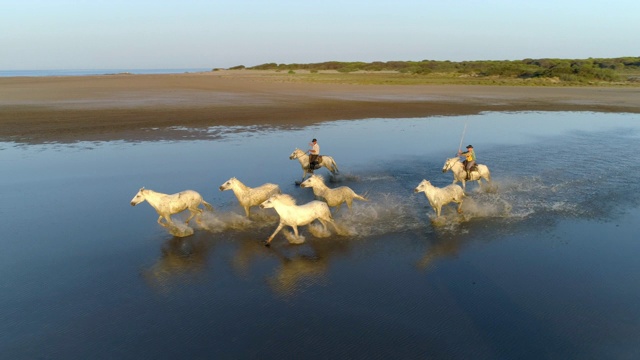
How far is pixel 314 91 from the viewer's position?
5303 cm

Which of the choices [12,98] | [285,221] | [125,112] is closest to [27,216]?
[285,221]

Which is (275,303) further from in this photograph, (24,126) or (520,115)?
(520,115)

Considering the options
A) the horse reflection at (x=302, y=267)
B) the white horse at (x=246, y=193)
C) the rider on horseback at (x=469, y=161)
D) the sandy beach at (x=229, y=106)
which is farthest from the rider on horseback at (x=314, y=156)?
the sandy beach at (x=229, y=106)

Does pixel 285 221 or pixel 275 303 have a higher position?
pixel 285 221

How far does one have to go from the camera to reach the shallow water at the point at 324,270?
25.0 feet

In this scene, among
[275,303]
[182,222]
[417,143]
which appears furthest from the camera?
[417,143]

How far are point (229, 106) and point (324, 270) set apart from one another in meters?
30.4

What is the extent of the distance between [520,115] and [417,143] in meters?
17.3

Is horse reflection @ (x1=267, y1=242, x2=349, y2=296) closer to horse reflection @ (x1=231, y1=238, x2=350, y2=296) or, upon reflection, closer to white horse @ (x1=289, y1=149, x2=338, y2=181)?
horse reflection @ (x1=231, y1=238, x2=350, y2=296)

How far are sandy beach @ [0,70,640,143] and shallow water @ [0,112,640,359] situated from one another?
8.71m

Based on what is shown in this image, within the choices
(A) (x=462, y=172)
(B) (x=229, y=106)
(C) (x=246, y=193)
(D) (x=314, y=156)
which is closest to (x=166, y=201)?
(C) (x=246, y=193)

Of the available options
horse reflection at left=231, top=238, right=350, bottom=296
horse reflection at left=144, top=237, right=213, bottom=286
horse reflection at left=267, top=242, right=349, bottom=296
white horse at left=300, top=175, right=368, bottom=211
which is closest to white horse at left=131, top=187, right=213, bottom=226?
horse reflection at left=144, top=237, right=213, bottom=286

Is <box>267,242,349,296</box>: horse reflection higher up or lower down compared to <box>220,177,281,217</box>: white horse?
lower down

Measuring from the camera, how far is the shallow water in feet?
25.0
